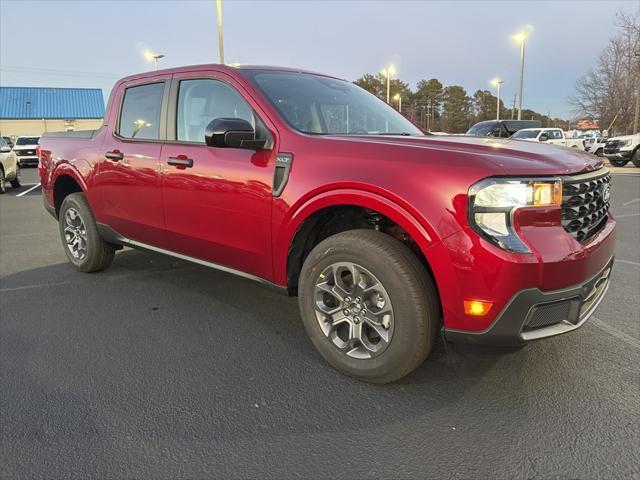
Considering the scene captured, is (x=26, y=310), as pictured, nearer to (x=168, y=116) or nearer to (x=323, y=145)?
(x=168, y=116)

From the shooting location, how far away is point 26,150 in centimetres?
2398

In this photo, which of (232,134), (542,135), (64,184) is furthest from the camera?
(542,135)

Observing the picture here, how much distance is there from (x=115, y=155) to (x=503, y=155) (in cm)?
319

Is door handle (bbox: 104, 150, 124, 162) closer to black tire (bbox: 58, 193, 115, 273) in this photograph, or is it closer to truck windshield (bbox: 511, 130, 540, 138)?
black tire (bbox: 58, 193, 115, 273)

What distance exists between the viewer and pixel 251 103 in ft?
10.4

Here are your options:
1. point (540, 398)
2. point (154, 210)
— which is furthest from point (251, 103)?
point (540, 398)

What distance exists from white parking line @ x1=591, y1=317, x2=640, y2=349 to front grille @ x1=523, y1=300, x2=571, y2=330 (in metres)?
1.19

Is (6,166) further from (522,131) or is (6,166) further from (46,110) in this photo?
(46,110)

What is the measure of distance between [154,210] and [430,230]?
2371 millimetres

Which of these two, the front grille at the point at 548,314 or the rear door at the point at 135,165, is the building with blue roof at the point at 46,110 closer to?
the rear door at the point at 135,165

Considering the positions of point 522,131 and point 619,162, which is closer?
point 619,162

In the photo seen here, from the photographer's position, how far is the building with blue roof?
4866 centimetres

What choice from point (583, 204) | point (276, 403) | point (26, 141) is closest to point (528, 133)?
point (583, 204)

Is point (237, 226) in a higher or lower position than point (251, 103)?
lower
